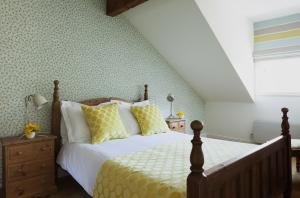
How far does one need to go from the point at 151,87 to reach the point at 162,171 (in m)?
2.57

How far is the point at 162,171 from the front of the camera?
5.59ft

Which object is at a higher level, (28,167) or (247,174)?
(247,174)

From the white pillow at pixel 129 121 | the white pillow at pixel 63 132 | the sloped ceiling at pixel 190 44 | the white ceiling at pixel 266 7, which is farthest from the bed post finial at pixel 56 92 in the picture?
the white ceiling at pixel 266 7

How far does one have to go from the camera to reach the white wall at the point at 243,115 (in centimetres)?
408

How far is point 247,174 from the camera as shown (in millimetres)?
1701

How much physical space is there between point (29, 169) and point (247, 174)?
2.08m

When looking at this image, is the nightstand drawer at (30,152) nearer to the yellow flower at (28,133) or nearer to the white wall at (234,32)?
the yellow flower at (28,133)

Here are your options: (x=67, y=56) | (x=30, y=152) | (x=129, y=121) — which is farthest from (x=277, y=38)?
(x=30, y=152)

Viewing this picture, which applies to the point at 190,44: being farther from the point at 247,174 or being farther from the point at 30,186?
the point at 30,186

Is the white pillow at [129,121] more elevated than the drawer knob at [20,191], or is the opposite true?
the white pillow at [129,121]

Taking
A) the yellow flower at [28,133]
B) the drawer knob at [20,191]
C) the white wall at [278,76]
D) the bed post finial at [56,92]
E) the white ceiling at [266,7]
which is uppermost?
the white ceiling at [266,7]

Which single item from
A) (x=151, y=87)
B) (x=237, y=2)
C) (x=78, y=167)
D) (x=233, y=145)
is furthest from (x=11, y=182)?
(x=237, y=2)

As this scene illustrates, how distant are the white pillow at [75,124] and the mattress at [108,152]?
4.7 inches

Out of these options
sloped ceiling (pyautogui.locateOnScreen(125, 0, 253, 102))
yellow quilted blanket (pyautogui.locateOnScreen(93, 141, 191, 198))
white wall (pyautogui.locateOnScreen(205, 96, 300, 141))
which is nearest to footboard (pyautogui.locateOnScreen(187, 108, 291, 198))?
yellow quilted blanket (pyautogui.locateOnScreen(93, 141, 191, 198))
